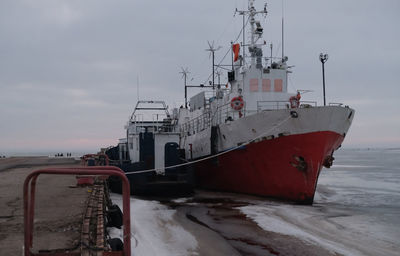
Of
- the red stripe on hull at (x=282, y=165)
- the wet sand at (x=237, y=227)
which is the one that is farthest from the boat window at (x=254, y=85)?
the wet sand at (x=237, y=227)

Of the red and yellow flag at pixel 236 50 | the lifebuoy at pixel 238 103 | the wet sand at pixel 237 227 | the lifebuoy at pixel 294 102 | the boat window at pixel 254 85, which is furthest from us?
the red and yellow flag at pixel 236 50

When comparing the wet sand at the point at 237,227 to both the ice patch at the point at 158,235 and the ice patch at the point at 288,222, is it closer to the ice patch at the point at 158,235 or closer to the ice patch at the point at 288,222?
the ice patch at the point at 288,222

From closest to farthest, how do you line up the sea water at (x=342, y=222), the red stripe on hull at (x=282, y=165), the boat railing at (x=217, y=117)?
the sea water at (x=342, y=222) < the red stripe on hull at (x=282, y=165) < the boat railing at (x=217, y=117)

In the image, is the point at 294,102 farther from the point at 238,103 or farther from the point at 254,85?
the point at 238,103

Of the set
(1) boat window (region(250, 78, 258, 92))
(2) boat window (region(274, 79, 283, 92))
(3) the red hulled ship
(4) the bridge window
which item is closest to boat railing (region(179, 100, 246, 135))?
(3) the red hulled ship

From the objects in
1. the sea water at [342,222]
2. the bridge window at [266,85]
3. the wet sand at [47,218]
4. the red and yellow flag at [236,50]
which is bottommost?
the sea water at [342,222]

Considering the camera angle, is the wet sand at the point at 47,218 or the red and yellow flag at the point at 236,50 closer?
the wet sand at the point at 47,218

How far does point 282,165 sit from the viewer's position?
14078mm

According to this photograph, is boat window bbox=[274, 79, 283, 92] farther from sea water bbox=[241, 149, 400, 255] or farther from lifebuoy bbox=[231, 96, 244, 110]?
sea water bbox=[241, 149, 400, 255]

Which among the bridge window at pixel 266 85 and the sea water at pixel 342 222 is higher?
the bridge window at pixel 266 85

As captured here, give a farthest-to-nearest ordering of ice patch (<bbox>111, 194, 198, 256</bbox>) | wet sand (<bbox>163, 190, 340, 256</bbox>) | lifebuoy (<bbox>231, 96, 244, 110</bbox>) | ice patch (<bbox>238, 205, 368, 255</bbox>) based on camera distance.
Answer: lifebuoy (<bbox>231, 96, 244, 110</bbox>) → ice patch (<bbox>238, 205, 368, 255</bbox>) → wet sand (<bbox>163, 190, 340, 256</bbox>) → ice patch (<bbox>111, 194, 198, 256</bbox>)

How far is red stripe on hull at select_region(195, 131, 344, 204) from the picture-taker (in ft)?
Result: 43.8

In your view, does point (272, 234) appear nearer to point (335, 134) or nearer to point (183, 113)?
point (335, 134)

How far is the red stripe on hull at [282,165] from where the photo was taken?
43.8 feet
